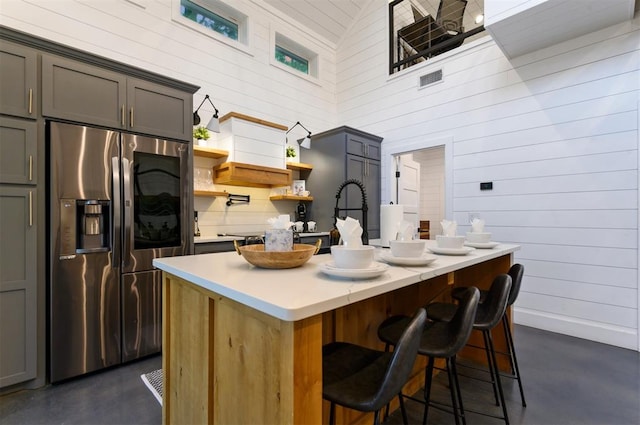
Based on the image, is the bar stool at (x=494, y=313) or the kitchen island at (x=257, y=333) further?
the bar stool at (x=494, y=313)

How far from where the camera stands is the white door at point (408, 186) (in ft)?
15.6

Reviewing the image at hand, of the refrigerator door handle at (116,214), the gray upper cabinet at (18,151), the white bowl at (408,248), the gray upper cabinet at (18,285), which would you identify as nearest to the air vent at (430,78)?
the white bowl at (408,248)

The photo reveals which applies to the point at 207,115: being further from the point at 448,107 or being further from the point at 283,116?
the point at 448,107

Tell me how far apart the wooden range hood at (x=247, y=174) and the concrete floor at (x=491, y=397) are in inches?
79.8

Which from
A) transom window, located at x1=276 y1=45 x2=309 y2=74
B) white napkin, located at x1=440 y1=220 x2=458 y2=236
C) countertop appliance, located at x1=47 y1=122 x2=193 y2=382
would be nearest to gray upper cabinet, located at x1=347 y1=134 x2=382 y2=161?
transom window, located at x1=276 y1=45 x2=309 y2=74

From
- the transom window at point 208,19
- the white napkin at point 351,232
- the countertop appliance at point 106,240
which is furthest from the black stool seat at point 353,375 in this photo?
the transom window at point 208,19

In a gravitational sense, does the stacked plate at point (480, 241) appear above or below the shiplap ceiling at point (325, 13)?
below

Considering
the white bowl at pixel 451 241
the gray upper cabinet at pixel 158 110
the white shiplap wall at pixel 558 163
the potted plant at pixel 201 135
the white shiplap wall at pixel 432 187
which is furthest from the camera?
the white shiplap wall at pixel 432 187

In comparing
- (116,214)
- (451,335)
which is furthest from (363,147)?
(451,335)

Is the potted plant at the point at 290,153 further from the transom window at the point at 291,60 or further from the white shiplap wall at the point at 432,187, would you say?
the white shiplap wall at the point at 432,187

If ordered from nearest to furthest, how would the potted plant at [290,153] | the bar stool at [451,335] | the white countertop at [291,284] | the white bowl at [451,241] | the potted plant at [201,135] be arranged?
the white countertop at [291,284]
the bar stool at [451,335]
the white bowl at [451,241]
the potted plant at [201,135]
the potted plant at [290,153]

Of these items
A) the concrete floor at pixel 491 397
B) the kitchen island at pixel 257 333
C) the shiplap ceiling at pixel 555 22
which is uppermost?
the shiplap ceiling at pixel 555 22

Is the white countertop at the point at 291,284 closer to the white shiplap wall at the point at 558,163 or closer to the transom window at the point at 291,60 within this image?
the white shiplap wall at the point at 558,163

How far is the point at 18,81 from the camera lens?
202 centimetres
